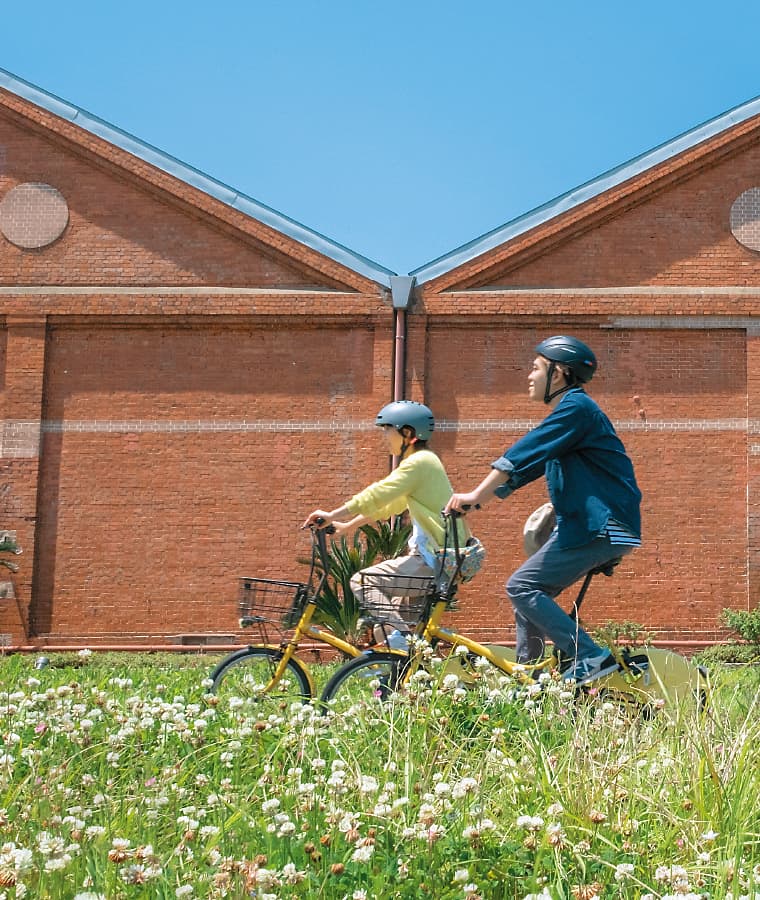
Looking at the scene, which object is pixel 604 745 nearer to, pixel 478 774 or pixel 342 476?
pixel 478 774

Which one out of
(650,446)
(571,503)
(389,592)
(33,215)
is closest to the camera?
(571,503)

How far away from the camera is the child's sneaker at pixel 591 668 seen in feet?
17.1

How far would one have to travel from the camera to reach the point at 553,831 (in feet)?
10.2

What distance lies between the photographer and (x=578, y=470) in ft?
18.1

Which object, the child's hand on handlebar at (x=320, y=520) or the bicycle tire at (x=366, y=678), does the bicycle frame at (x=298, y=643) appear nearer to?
the bicycle tire at (x=366, y=678)

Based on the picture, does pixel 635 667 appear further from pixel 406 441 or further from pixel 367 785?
pixel 367 785

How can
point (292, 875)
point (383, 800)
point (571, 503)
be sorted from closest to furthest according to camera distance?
point (292, 875)
point (383, 800)
point (571, 503)

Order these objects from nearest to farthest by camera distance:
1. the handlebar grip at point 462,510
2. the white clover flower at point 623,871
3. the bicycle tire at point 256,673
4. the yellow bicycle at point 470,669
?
the white clover flower at point 623,871
the yellow bicycle at point 470,669
the handlebar grip at point 462,510
the bicycle tire at point 256,673

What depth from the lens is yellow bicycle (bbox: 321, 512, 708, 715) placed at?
511 centimetres

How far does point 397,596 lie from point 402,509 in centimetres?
69

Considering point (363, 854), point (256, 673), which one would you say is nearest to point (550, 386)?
point (256, 673)

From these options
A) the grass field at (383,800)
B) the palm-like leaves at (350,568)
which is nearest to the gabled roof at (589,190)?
the palm-like leaves at (350,568)

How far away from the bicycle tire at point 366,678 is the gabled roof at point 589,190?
→ 12303mm

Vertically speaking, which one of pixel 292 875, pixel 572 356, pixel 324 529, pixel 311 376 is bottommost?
pixel 292 875
